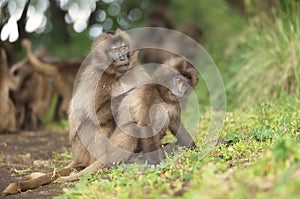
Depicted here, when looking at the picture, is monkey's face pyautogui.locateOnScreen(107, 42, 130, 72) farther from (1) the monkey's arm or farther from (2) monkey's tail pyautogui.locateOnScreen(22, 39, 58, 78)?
(2) monkey's tail pyautogui.locateOnScreen(22, 39, 58, 78)

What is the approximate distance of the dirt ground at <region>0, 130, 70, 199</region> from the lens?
15.5 ft

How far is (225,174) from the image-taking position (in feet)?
11.7

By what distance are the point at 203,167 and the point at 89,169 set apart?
1.57 metres

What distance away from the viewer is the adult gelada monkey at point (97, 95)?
17.6 feet

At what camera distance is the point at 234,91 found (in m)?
8.69

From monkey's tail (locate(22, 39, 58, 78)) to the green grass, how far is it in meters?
5.07

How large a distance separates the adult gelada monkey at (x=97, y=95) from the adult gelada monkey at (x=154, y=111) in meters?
0.15

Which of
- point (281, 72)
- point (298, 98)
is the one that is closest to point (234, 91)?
point (281, 72)

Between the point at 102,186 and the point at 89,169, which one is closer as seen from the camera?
the point at 102,186

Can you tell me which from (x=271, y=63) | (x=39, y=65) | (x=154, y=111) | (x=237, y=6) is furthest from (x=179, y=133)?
(x=237, y=6)

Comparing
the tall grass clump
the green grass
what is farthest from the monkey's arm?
the tall grass clump

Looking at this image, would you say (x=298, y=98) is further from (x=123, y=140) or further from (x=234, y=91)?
(x=123, y=140)

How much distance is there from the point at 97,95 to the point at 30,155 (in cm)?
181

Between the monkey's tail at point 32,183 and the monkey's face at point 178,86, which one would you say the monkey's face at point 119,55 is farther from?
the monkey's tail at point 32,183
